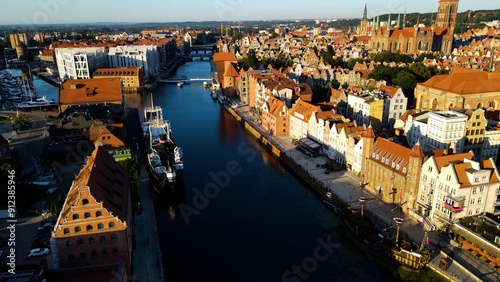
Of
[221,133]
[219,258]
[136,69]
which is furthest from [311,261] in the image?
[136,69]

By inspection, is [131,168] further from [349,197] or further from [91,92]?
[91,92]

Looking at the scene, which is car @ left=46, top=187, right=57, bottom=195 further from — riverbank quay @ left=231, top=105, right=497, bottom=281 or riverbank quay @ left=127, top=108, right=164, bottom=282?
riverbank quay @ left=231, top=105, right=497, bottom=281

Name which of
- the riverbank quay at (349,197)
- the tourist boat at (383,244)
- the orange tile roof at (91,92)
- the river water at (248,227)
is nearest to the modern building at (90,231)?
the river water at (248,227)

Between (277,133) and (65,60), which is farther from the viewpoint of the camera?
(65,60)

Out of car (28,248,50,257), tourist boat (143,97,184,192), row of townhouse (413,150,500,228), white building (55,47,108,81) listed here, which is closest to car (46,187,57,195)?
tourist boat (143,97,184,192)

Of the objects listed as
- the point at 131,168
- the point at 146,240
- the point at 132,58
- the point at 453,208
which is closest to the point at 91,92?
the point at 131,168

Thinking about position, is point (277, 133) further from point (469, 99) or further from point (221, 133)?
point (469, 99)

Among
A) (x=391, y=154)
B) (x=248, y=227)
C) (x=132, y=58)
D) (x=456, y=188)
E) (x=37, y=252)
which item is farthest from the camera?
(x=132, y=58)

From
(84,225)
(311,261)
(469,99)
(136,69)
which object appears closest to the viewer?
(84,225)
